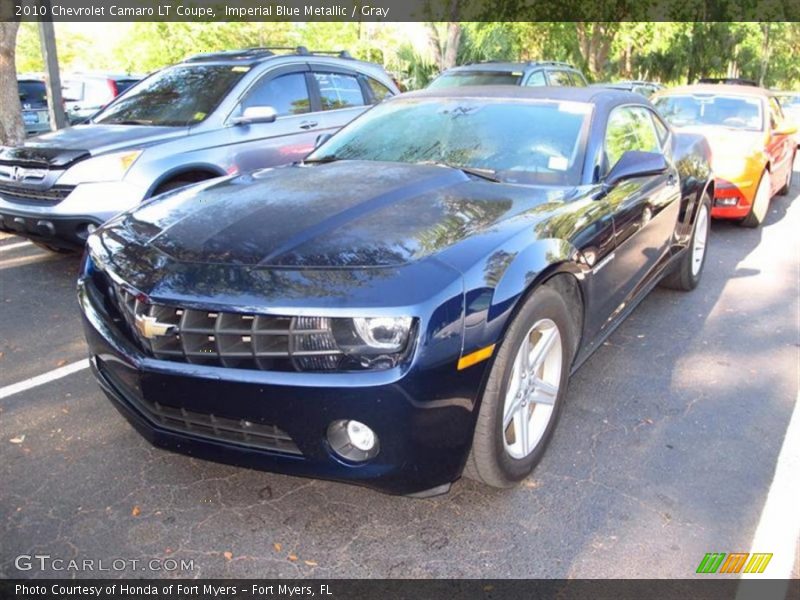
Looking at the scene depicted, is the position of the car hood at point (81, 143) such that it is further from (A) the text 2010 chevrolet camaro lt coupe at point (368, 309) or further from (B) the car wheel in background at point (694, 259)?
(B) the car wheel in background at point (694, 259)

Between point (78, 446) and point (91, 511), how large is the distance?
55 cm

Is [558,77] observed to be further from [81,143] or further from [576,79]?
[81,143]

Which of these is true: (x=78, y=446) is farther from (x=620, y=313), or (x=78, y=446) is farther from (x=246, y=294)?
(x=620, y=313)

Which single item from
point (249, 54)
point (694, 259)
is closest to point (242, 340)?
point (694, 259)

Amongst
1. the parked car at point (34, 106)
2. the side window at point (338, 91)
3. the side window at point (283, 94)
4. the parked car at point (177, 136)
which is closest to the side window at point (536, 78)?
the parked car at point (177, 136)

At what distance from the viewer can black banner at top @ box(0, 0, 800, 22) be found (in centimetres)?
1891

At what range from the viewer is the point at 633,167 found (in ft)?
11.6

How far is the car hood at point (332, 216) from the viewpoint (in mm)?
2555

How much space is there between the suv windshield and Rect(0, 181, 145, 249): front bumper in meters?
9.98

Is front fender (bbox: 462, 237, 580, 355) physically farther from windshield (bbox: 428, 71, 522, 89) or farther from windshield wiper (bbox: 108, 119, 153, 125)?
windshield (bbox: 428, 71, 522, 89)

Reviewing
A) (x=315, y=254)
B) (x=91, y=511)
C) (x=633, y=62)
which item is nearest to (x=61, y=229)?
(x=91, y=511)

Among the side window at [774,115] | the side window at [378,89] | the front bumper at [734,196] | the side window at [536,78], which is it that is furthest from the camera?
the side window at [536,78]

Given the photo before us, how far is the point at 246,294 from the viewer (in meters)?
2.34

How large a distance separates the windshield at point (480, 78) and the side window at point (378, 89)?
2796 millimetres
